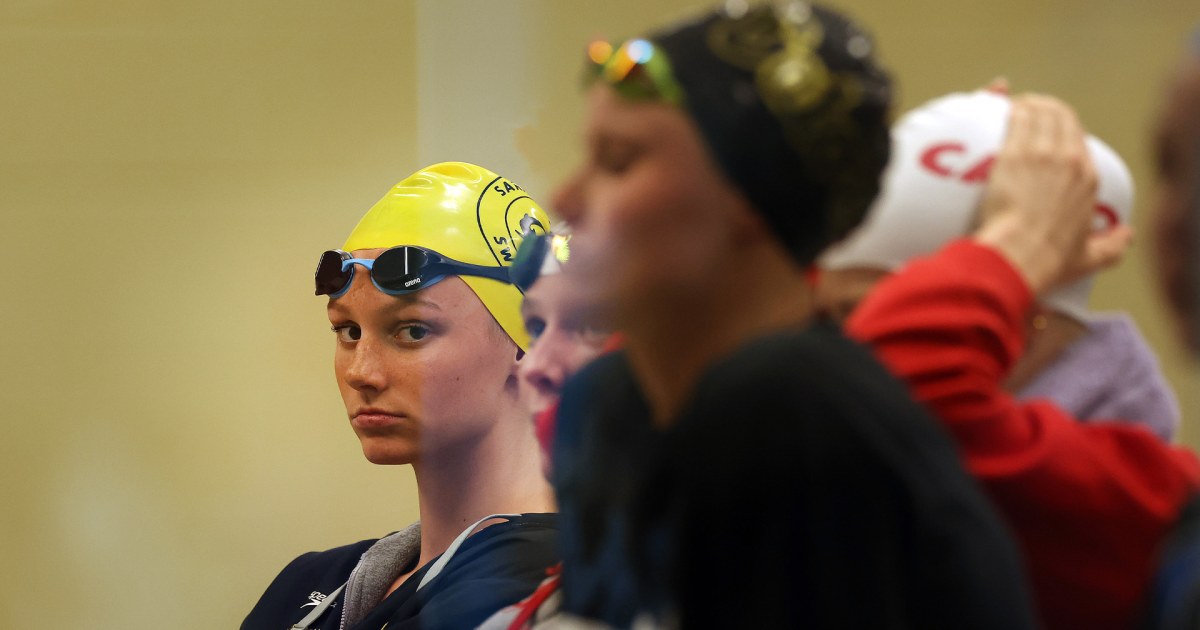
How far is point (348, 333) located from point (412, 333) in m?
0.12

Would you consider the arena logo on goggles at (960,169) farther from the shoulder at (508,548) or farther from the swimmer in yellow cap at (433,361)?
the swimmer in yellow cap at (433,361)

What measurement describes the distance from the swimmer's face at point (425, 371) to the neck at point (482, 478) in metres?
0.02

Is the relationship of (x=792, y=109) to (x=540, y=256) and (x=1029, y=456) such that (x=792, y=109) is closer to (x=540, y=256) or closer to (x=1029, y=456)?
(x=1029, y=456)

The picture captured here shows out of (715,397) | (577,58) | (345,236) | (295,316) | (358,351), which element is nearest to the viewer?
(715,397)

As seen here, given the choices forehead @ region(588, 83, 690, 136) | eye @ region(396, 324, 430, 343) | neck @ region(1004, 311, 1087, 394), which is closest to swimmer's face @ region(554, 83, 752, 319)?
forehead @ region(588, 83, 690, 136)

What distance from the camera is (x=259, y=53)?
2043 mm

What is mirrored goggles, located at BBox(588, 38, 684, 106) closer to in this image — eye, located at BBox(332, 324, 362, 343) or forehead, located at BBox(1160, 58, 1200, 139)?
forehead, located at BBox(1160, 58, 1200, 139)

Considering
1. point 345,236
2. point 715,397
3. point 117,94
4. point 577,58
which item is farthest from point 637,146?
point 117,94

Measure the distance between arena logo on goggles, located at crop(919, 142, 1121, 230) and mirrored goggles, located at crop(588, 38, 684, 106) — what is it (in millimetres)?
201

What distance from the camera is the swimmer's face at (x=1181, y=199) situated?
2.60ft

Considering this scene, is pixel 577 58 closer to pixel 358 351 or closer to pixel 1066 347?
pixel 1066 347

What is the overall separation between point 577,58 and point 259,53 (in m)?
1.12

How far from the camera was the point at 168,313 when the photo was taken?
2404 mm

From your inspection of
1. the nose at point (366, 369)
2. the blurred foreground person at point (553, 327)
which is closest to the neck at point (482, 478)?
the nose at point (366, 369)
